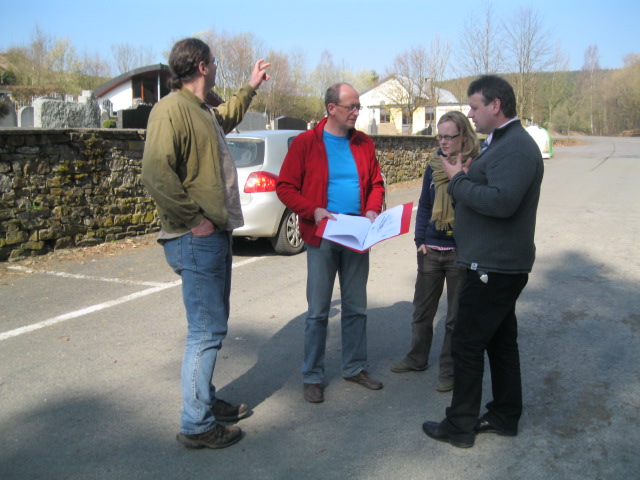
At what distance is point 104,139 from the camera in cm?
913

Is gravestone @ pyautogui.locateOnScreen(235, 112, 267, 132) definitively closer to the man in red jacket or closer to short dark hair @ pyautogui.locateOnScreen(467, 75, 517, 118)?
the man in red jacket

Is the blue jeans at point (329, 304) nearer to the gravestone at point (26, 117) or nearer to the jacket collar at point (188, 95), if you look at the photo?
the jacket collar at point (188, 95)

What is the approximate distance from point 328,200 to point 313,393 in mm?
1225

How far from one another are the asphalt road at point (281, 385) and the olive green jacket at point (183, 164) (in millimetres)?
1255

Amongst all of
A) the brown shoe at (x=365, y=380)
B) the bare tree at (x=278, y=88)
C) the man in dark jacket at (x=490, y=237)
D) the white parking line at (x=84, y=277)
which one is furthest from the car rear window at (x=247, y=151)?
the bare tree at (x=278, y=88)

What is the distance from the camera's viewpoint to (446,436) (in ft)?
10.9

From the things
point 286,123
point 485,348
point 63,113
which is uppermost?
point 286,123

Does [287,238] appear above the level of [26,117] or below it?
below

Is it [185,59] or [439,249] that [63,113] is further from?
[439,249]

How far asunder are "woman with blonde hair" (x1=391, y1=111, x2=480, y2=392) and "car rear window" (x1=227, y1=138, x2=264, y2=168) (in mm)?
4430

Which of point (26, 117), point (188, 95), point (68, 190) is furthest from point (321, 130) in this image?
point (26, 117)

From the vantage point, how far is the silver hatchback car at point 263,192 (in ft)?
26.7

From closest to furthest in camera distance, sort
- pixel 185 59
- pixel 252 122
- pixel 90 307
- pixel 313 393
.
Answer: pixel 185 59
pixel 313 393
pixel 90 307
pixel 252 122

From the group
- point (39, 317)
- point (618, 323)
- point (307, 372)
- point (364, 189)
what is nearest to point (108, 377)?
point (307, 372)
